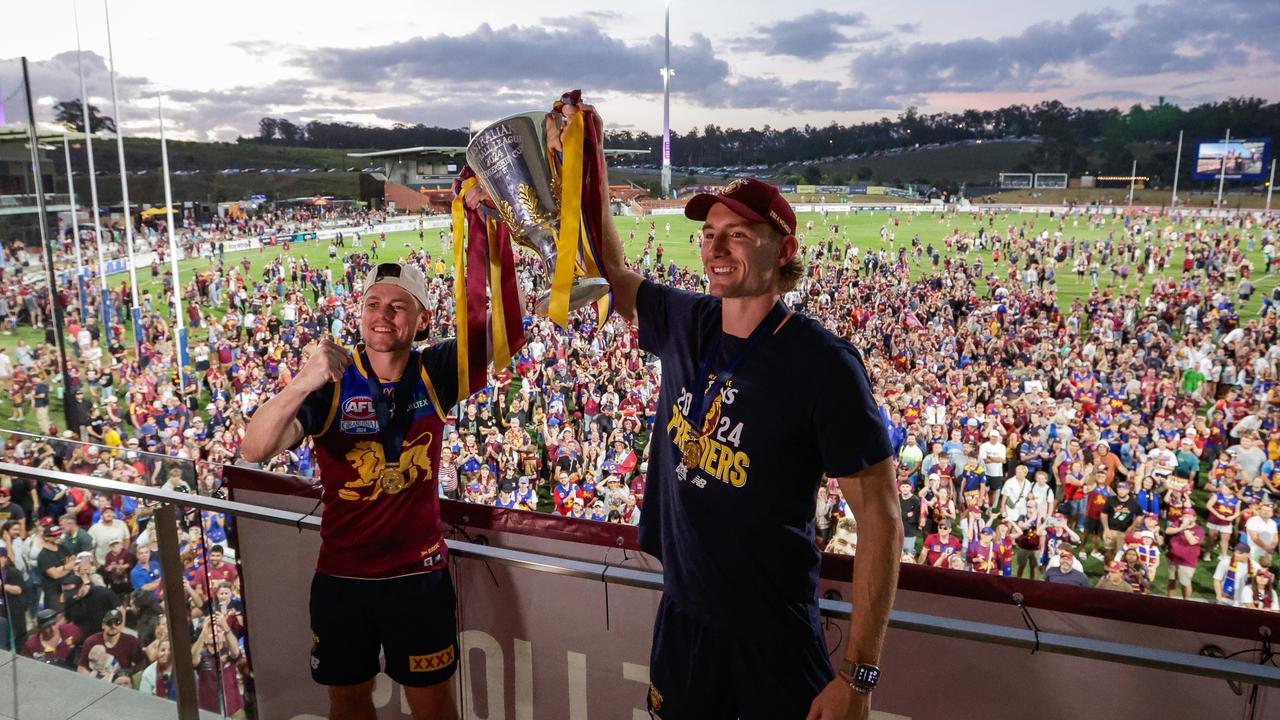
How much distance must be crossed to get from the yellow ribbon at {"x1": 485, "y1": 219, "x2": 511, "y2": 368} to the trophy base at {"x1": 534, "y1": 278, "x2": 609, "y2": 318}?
181 mm

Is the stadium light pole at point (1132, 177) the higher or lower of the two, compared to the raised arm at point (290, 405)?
higher

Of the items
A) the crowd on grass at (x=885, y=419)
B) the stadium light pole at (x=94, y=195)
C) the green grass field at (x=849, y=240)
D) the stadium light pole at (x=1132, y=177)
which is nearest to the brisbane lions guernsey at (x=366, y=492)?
the crowd on grass at (x=885, y=419)

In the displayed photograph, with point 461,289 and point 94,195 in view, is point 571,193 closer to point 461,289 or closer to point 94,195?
point 461,289

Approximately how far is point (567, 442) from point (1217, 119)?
1763 inches

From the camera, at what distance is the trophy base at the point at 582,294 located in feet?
5.56

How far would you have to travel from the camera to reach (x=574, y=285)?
1716 mm

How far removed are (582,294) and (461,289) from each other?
0.36 meters

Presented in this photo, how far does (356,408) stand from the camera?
188 centimetres

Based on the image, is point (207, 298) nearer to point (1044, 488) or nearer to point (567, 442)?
point (567, 442)

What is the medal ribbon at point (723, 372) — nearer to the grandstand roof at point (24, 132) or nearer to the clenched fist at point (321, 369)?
the clenched fist at point (321, 369)

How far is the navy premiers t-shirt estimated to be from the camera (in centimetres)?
130

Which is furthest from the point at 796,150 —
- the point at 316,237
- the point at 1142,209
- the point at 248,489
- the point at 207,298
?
the point at 248,489

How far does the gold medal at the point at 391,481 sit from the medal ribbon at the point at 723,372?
758 mm

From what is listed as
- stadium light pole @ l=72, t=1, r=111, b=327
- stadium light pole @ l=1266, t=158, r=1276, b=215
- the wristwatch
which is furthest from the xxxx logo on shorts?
stadium light pole @ l=1266, t=158, r=1276, b=215
